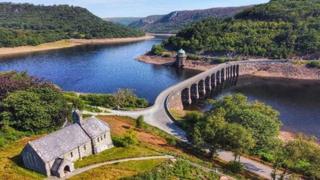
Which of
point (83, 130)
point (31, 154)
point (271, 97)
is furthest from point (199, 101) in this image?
point (31, 154)

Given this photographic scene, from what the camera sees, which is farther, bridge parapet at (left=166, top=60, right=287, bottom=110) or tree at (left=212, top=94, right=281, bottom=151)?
bridge parapet at (left=166, top=60, right=287, bottom=110)

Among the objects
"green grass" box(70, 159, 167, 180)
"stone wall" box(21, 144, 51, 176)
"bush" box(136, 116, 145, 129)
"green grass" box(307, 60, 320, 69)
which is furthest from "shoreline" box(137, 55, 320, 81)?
"stone wall" box(21, 144, 51, 176)

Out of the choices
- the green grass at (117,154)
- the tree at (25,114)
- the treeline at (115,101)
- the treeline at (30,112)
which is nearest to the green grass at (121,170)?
the green grass at (117,154)

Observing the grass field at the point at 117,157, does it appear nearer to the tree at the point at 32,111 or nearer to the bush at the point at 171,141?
the bush at the point at 171,141

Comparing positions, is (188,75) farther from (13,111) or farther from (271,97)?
(13,111)

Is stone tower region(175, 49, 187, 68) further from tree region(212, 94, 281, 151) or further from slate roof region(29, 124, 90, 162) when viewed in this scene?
slate roof region(29, 124, 90, 162)
